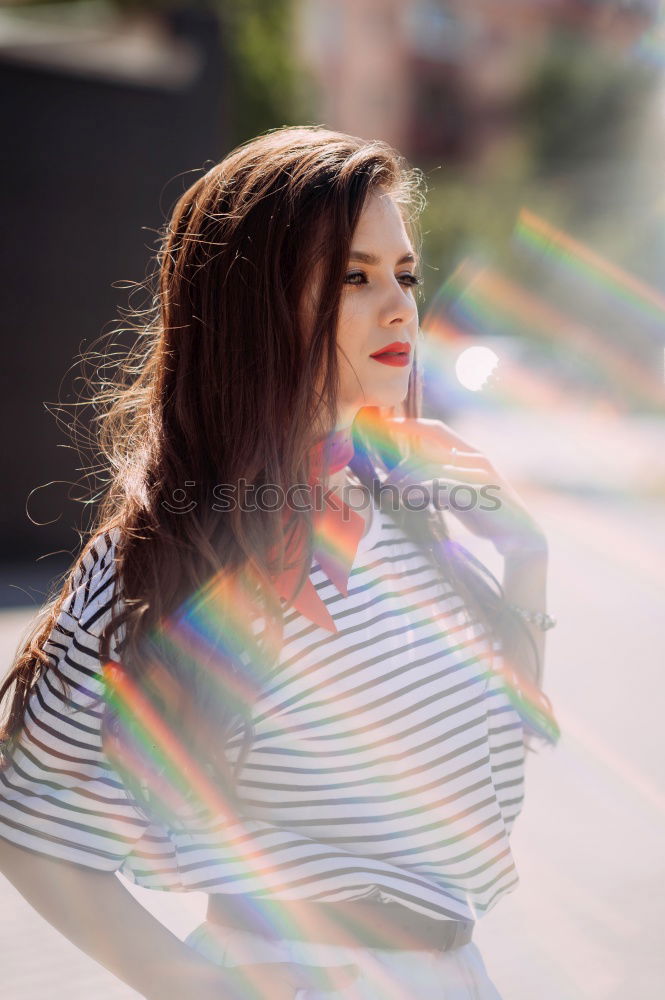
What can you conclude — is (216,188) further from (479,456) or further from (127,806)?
(127,806)

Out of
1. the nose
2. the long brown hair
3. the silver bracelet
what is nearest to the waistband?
the long brown hair

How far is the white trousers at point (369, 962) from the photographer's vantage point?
1236 millimetres

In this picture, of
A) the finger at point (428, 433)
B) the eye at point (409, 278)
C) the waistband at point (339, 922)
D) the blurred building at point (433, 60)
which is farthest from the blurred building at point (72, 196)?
the blurred building at point (433, 60)

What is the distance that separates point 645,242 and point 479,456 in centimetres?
2540

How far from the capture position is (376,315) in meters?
1.39

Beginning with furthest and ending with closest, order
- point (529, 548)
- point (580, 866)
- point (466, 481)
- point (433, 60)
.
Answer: point (433, 60)
point (580, 866)
point (529, 548)
point (466, 481)

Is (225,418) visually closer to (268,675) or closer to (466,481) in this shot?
(268,675)

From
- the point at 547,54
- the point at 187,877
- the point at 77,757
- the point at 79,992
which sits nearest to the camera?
the point at 77,757

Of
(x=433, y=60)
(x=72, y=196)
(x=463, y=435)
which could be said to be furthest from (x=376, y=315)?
(x=433, y=60)

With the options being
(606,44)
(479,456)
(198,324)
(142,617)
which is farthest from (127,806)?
(606,44)

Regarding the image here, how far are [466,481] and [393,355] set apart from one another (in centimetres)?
28

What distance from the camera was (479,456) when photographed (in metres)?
1.62

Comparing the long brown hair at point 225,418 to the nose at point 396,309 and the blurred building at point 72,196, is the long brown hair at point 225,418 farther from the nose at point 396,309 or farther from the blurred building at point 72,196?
the blurred building at point 72,196

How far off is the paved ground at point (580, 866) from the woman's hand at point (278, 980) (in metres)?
1.80
